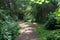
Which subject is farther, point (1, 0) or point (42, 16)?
point (42, 16)

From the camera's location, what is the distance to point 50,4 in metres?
21.6

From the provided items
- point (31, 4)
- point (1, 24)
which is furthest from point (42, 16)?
point (1, 24)

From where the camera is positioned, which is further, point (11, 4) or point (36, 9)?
point (36, 9)

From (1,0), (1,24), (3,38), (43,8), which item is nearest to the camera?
(3,38)

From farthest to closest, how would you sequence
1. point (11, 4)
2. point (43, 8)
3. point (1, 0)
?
1. point (43, 8)
2. point (11, 4)
3. point (1, 0)

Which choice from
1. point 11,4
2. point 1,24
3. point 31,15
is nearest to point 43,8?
point 31,15

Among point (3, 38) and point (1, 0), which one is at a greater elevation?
point (1, 0)

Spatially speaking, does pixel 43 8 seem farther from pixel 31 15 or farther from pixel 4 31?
pixel 4 31

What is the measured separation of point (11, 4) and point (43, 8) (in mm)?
4971

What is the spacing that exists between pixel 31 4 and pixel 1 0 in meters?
7.02

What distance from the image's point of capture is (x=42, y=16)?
71.7ft

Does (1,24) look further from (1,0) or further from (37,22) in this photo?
(37,22)

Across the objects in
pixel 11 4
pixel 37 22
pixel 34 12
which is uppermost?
pixel 11 4

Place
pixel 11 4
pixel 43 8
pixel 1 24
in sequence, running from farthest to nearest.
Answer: pixel 43 8
pixel 11 4
pixel 1 24
